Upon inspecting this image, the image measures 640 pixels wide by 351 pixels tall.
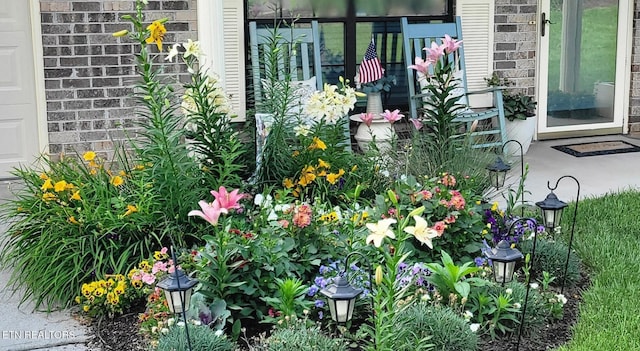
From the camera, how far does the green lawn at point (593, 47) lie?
698cm

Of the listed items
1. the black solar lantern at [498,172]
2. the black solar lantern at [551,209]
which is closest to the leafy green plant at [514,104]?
the black solar lantern at [498,172]

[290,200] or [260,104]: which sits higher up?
[260,104]

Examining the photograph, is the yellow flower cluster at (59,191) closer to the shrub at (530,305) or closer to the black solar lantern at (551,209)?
the shrub at (530,305)

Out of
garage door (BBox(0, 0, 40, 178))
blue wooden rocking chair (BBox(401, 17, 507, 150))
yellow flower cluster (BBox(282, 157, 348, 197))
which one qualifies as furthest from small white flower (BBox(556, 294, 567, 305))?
garage door (BBox(0, 0, 40, 178))

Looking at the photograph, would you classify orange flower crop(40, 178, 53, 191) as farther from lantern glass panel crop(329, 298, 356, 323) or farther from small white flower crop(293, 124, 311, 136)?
lantern glass panel crop(329, 298, 356, 323)

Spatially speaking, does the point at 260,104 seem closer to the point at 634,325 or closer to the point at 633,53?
the point at 634,325

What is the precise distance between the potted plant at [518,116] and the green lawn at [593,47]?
0.71 m

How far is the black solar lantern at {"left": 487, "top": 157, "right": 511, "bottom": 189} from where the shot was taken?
390 centimetres

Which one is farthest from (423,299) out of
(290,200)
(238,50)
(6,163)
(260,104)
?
(6,163)

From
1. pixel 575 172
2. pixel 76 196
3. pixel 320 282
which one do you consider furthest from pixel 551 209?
pixel 575 172

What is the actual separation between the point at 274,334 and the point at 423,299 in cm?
59

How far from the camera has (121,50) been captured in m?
5.59

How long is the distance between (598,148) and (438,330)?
433cm

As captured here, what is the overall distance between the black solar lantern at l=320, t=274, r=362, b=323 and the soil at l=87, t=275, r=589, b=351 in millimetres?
618
